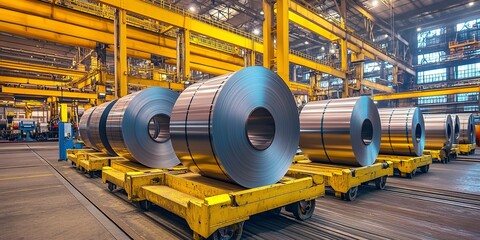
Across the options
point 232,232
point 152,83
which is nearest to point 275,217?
point 232,232

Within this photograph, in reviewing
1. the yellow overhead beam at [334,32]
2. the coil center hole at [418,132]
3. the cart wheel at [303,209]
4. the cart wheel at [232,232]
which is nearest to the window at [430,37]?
the yellow overhead beam at [334,32]

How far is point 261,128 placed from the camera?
333 centimetres

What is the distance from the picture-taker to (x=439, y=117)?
25.6ft

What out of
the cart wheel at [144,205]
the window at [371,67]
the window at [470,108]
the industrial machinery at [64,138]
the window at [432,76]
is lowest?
the cart wheel at [144,205]

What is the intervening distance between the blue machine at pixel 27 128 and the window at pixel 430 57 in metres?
30.9

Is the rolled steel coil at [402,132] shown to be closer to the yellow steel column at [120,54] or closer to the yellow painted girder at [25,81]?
the yellow steel column at [120,54]

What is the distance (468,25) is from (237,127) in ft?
86.9

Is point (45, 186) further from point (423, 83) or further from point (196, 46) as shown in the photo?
point (423, 83)

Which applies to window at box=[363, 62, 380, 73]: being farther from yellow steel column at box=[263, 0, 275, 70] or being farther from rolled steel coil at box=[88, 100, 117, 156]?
rolled steel coil at box=[88, 100, 117, 156]

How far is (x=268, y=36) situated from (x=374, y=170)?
5.99m

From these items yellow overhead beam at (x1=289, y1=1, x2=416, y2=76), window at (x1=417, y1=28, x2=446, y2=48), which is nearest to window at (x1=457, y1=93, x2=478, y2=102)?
window at (x1=417, y1=28, x2=446, y2=48)

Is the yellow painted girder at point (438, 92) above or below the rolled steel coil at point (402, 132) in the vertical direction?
above

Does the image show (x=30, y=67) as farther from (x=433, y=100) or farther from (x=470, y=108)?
(x=470, y=108)

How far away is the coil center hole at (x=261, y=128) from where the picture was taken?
308 centimetres
